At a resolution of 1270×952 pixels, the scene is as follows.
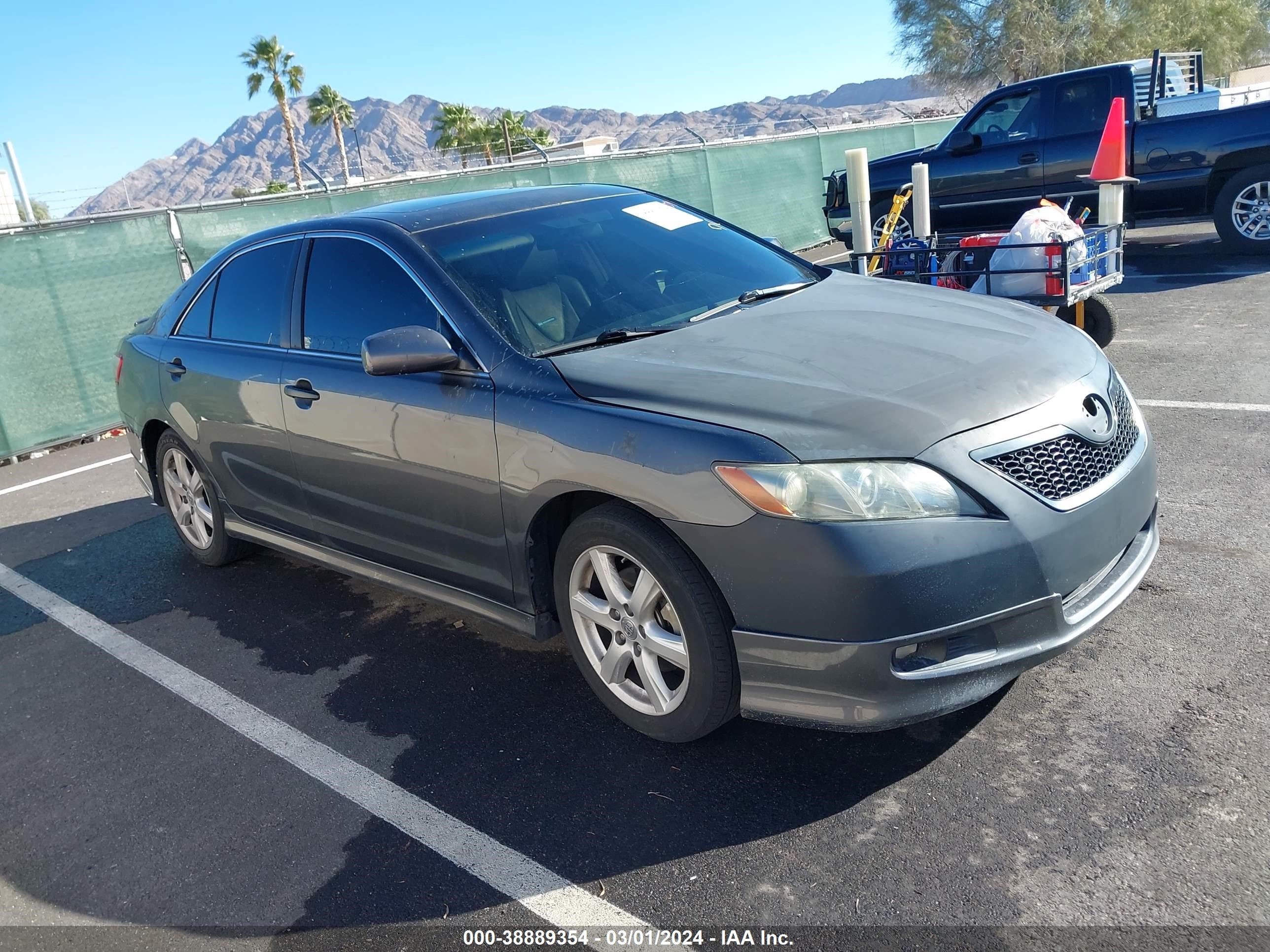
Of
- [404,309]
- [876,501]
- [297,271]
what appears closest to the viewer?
[876,501]

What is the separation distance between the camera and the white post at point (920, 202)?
752 cm

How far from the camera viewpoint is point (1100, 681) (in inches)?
127

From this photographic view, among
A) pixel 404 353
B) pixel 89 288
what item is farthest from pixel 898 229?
pixel 404 353

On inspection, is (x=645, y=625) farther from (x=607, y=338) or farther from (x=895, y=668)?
(x=607, y=338)

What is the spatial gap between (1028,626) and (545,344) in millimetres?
1757

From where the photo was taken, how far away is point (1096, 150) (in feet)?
36.2

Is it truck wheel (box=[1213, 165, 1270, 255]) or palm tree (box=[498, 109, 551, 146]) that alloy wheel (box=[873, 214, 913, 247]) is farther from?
palm tree (box=[498, 109, 551, 146])

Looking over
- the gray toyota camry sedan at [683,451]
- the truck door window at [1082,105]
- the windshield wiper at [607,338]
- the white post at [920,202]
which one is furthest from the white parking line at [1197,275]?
the windshield wiper at [607,338]

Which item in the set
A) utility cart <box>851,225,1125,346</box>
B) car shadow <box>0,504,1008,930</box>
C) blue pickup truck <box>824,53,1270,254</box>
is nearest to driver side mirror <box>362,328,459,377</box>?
car shadow <box>0,504,1008,930</box>

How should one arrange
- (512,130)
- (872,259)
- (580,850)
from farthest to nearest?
(512,130) < (872,259) < (580,850)

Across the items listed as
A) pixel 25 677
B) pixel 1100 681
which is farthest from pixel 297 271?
pixel 1100 681

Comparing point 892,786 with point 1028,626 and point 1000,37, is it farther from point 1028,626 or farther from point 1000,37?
point 1000,37

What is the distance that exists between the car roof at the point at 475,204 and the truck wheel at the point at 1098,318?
390 cm

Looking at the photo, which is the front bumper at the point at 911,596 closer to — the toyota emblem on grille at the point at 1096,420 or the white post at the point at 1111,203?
the toyota emblem on grille at the point at 1096,420
